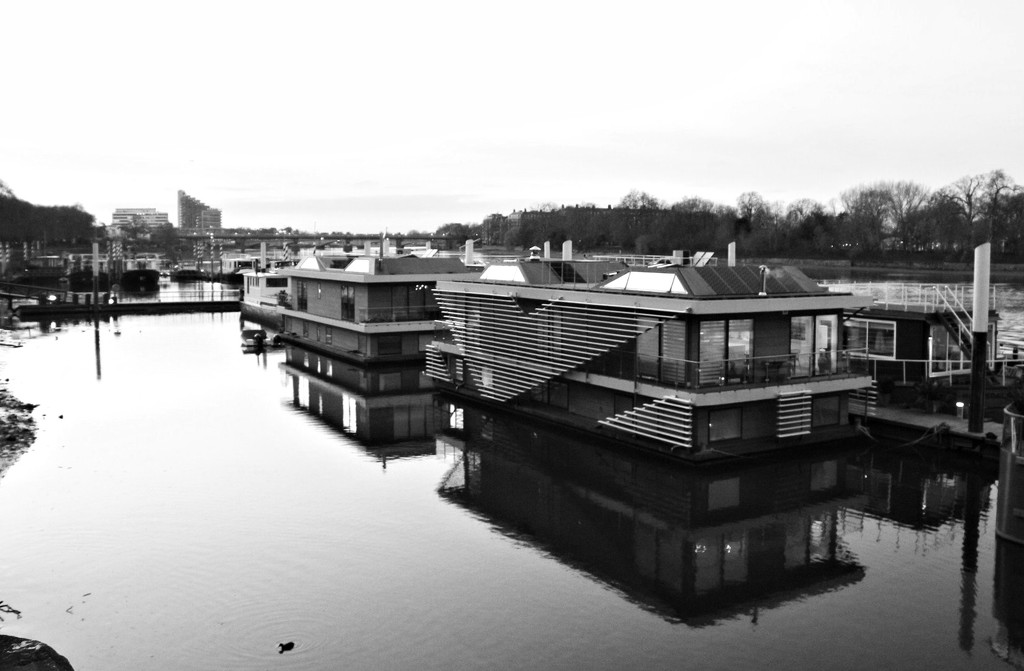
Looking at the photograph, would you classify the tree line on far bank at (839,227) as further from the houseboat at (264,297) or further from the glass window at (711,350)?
the glass window at (711,350)

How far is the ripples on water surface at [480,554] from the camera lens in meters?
13.2

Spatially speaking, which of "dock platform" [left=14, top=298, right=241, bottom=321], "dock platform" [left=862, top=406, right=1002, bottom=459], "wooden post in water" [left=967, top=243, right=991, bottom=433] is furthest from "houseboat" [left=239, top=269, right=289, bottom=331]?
"wooden post in water" [left=967, top=243, right=991, bottom=433]

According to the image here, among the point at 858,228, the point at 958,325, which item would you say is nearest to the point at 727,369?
the point at 958,325

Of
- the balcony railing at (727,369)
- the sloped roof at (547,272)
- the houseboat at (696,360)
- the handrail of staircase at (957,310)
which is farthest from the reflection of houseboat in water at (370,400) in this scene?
the handrail of staircase at (957,310)

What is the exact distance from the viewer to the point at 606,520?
62.2ft

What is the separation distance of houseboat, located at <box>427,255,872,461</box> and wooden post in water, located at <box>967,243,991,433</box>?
2.52 m

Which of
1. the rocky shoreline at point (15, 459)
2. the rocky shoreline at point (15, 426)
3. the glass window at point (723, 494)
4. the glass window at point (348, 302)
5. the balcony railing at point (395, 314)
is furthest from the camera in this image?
the glass window at point (348, 302)

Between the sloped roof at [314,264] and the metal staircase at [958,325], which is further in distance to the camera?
the sloped roof at [314,264]

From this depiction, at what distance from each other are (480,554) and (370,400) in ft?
52.8

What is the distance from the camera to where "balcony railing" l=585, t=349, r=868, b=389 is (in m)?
22.0

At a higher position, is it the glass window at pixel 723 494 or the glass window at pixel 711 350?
the glass window at pixel 711 350

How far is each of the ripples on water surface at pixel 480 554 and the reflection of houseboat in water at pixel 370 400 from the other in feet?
1.02

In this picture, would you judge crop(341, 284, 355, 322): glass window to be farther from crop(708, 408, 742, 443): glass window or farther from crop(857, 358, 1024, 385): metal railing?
crop(708, 408, 742, 443): glass window

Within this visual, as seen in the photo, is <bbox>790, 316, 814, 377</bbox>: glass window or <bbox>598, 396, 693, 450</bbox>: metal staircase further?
<bbox>790, 316, 814, 377</bbox>: glass window
